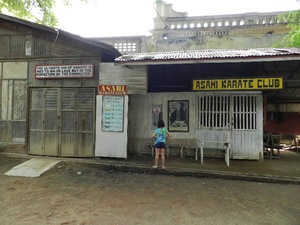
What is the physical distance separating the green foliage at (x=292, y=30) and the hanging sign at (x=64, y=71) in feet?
31.1

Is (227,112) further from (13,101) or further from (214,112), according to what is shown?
(13,101)

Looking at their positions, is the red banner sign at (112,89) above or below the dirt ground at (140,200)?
above

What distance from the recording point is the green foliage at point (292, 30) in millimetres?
8266

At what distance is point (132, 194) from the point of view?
4.04 m

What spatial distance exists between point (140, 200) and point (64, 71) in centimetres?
535

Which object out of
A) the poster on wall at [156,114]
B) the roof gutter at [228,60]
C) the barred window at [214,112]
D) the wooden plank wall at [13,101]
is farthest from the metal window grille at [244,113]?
the wooden plank wall at [13,101]

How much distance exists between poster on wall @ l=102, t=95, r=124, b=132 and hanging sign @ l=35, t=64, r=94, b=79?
1.19m

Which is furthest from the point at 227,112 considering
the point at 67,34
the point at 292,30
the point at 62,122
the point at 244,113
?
the point at 292,30

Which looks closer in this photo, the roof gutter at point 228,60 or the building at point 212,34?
the roof gutter at point 228,60

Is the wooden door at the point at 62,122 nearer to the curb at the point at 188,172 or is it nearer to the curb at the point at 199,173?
the curb at the point at 188,172

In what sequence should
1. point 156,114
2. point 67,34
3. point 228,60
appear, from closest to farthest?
point 228,60, point 67,34, point 156,114

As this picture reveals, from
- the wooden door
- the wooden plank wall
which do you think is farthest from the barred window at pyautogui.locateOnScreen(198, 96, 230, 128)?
the wooden plank wall

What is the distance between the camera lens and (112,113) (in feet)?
20.4

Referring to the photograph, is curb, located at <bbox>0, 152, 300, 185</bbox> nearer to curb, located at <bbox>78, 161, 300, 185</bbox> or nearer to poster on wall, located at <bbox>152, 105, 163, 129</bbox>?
curb, located at <bbox>78, 161, 300, 185</bbox>
